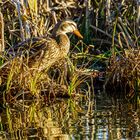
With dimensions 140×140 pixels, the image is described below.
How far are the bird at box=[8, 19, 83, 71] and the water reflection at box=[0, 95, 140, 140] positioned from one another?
2.50 feet

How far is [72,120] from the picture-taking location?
816 cm

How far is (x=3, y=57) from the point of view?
30.4ft

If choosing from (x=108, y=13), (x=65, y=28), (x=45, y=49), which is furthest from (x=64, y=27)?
(x=108, y=13)

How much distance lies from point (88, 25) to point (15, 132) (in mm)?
4788

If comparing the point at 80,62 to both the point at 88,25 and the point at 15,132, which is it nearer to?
the point at 88,25

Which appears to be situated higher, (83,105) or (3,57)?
(3,57)

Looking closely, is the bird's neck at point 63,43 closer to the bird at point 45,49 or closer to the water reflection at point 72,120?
the bird at point 45,49

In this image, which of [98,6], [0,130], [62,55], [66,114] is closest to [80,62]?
[62,55]

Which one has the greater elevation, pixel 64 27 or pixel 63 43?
pixel 64 27

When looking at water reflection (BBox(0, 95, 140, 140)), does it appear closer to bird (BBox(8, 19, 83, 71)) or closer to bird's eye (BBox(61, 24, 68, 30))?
bird (BBox(8, 19, 83, 71))

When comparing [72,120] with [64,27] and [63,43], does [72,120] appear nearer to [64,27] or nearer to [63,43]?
[63,43]

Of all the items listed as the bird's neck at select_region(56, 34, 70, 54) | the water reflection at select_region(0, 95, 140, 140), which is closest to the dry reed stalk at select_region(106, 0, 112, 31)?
the bird's neck at select_region(56, 34, 70, 54)

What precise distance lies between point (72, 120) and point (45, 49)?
2.15 meters

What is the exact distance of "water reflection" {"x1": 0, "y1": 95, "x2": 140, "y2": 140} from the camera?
7.36 m
